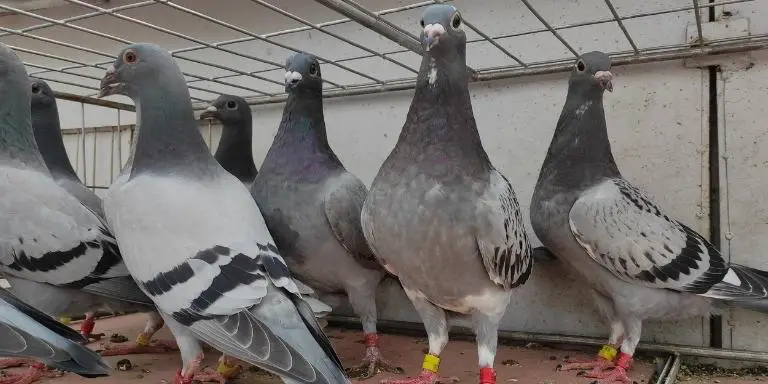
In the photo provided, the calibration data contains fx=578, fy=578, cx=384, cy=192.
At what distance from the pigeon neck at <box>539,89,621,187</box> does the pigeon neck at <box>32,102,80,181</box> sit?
89.2 inches

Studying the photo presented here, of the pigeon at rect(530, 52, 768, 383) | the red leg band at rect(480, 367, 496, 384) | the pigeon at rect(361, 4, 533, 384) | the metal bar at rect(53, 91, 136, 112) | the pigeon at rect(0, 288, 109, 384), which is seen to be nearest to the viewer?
the pigeon at rect(0, 288, 109, 384)

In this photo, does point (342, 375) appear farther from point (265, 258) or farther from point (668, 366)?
point (668, 366)

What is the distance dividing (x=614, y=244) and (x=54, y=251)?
1930 mm

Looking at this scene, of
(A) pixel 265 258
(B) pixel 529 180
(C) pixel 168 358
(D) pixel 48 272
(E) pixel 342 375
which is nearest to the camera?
(E) pixel 342 375

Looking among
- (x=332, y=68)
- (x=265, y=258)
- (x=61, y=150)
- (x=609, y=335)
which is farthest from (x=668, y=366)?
(x=61, y=150)

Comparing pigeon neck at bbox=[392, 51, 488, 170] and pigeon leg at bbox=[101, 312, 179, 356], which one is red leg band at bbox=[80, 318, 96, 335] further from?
pigeon neck at bbox=[392, 51, 488, 170]

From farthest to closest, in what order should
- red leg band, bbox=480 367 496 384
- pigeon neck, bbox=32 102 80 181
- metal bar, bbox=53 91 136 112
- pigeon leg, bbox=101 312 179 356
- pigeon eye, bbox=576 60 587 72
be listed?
metal bar, bbox=53 91 136 112 → pigeon neck, bbox=32 102 80 181 → pigeon leg, bbox=101 312 179 356 → pigeon eye, bbox=576 60 587 72 → red leg band, bbox=480 367 496 384

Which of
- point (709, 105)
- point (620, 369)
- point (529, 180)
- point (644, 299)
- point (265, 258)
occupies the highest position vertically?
point (709, 105)

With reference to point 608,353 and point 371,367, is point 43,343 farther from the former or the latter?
point 608,353

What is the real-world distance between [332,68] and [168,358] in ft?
5.60

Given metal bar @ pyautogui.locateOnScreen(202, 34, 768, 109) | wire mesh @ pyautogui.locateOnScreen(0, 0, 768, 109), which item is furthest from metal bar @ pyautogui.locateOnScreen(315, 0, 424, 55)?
metal bar @ pyautogui.locateOnScreen(202, 34, 768, 109)

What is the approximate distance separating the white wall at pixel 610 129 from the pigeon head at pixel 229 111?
0.52m

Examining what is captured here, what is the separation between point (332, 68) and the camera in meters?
3.20

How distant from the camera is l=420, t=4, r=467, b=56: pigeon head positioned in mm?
1743
